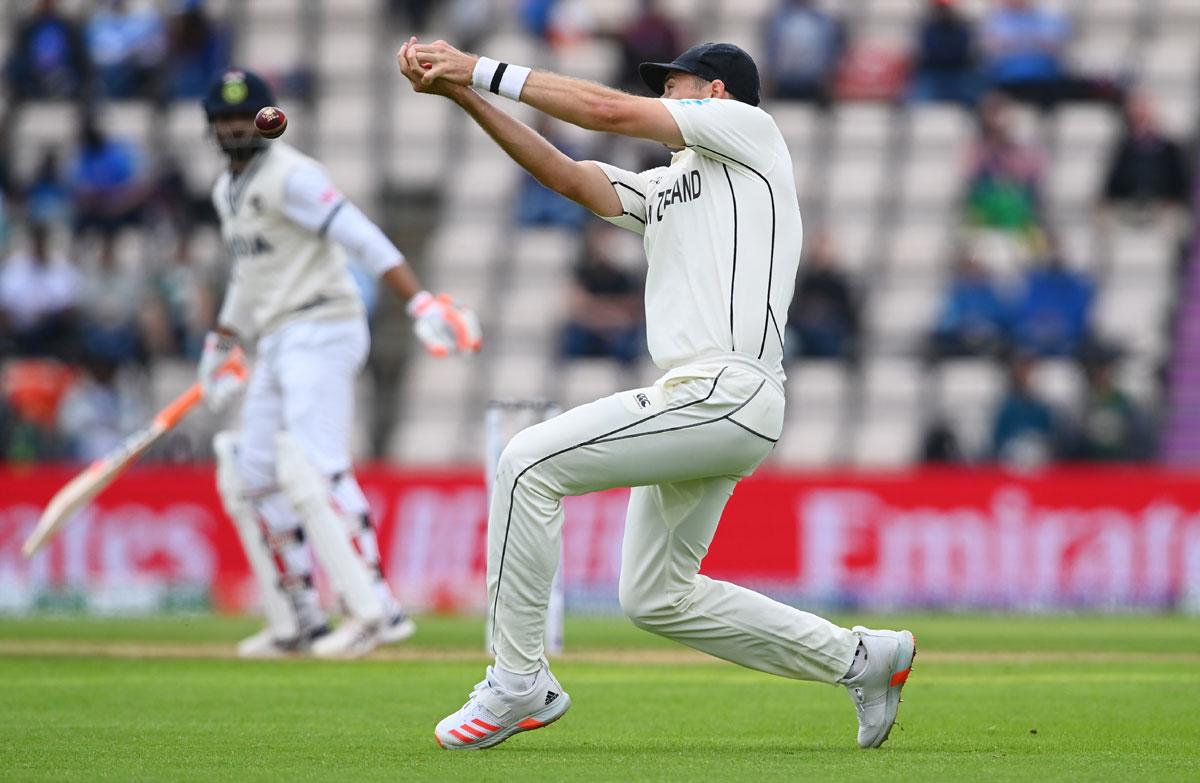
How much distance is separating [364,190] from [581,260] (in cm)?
334

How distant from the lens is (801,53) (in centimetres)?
1833

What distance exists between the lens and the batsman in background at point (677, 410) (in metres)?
5.66

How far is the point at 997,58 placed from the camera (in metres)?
18.2

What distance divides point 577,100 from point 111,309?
12.5 meters

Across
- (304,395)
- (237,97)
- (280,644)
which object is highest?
(237,97)

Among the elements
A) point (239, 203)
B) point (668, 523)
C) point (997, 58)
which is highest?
Answer: point (997, 58)

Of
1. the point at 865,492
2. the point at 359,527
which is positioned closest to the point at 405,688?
the point at 359,527

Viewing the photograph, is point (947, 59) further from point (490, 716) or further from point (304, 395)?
point (490, 716)

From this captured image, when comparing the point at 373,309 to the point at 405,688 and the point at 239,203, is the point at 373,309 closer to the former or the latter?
the point at 239,203

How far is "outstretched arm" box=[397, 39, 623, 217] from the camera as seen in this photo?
5.66m

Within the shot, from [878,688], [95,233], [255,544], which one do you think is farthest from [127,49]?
[878,688]

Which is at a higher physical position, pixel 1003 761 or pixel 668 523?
pixel 668 523

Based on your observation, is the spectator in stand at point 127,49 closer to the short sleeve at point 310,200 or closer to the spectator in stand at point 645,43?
the spectator in stand at point 645,43

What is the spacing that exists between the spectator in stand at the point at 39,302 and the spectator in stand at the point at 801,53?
21.2 feet
